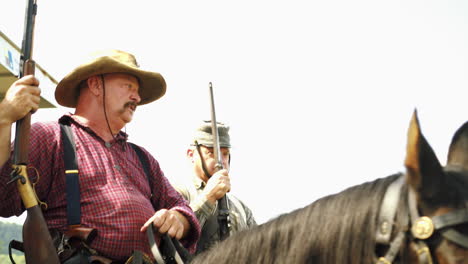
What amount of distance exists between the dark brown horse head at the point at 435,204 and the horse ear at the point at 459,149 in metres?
0.17

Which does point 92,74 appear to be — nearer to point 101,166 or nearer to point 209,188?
point 101,166

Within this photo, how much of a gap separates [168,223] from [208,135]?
261cm

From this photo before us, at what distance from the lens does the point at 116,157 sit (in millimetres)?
3473

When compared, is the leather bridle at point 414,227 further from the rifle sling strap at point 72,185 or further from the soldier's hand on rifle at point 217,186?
the soldier's hand on rifle at point 217,186

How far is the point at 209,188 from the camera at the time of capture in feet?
16.5

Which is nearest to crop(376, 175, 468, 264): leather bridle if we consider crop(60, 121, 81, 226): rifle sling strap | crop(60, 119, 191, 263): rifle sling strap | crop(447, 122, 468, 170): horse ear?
crop(447, 122, 468, 170): horse ear

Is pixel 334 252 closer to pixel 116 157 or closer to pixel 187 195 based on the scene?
pixel 116 157

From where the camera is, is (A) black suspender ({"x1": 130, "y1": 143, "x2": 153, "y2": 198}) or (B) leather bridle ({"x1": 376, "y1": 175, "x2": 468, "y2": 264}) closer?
(B) leather bridle ({"x1": 376, "y1": 175, "x2": 468, "y2": 264})

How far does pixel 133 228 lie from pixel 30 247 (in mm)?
589

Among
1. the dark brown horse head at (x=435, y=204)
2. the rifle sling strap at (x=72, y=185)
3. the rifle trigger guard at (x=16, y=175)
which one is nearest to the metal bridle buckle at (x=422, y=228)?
the dark brown horse head at (x=435, y=204)

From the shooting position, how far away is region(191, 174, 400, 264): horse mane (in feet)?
5.80

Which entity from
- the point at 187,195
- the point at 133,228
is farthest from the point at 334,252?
the point at 187,195

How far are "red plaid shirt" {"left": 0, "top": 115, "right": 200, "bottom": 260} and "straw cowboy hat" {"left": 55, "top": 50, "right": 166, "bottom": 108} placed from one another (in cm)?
51

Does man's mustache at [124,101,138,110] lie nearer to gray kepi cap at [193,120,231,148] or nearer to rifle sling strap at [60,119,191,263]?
rifle sling strap at [60,119,191,263]
